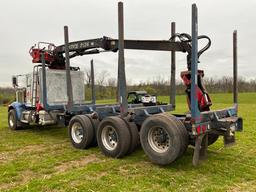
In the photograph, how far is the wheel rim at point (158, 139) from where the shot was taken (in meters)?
5.71

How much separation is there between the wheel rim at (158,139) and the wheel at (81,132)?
207cm

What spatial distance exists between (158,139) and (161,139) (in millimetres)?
98

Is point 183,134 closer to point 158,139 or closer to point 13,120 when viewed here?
point 158,139

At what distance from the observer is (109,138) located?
6887 millimetres

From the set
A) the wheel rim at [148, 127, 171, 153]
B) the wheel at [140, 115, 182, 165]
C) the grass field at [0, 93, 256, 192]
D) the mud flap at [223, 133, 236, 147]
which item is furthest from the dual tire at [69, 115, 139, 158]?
the mud flap at [223, 133, 236, 147]

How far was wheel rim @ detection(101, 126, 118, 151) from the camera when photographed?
6.74 metres

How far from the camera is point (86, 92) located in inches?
463

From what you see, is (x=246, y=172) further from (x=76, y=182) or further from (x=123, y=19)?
(x=123, y=19)

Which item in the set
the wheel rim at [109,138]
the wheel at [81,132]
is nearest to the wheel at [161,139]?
the wheel rim at [109,138]

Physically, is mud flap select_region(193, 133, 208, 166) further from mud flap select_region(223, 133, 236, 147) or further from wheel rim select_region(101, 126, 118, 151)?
wheel rim select_region(101, 126, 118, 151)

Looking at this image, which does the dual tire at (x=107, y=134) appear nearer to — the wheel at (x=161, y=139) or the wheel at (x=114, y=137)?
the wheel at (x=114, y=137)

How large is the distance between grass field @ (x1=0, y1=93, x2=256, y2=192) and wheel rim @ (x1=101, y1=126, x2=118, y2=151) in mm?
315

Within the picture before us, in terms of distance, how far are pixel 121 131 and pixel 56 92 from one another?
4.94m

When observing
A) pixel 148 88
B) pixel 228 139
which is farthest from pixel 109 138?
pixel 148 88
